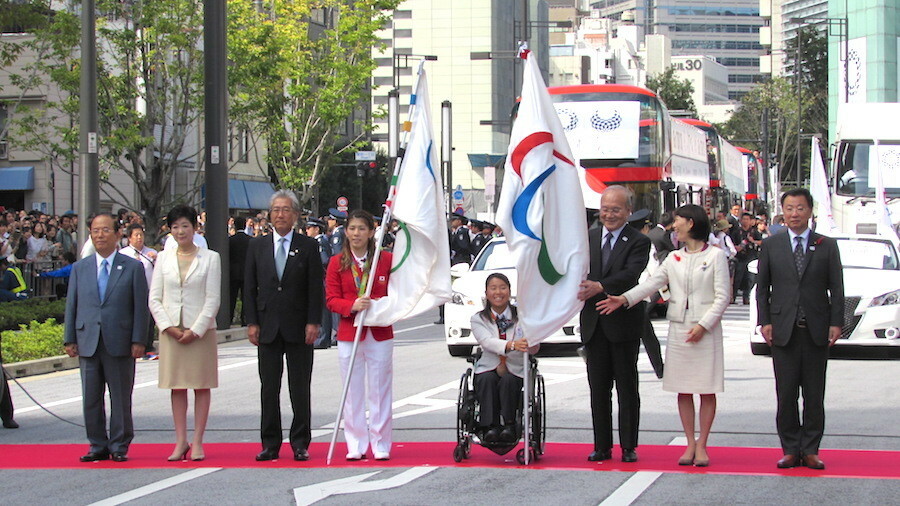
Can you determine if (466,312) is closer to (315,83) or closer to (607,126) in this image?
(607,126)

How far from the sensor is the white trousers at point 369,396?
374 inches

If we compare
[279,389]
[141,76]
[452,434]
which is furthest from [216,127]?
[279,389]

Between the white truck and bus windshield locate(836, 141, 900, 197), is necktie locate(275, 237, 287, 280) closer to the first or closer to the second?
the white truck

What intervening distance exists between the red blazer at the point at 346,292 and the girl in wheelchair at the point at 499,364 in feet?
2.28

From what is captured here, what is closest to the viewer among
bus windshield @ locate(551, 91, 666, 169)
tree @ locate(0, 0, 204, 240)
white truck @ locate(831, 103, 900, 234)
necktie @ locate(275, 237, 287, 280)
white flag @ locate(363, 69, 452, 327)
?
necktie @ locate(275, 237, 287, 280)

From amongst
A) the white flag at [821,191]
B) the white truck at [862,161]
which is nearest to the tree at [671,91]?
the white truck at [862,161]

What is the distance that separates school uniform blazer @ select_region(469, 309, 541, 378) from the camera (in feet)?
30.7

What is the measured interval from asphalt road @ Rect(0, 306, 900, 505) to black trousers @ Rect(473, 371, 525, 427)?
367 millimetres

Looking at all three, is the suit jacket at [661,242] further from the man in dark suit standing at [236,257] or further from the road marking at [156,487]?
the road marking at [156,487]

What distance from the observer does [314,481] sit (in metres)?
8.64

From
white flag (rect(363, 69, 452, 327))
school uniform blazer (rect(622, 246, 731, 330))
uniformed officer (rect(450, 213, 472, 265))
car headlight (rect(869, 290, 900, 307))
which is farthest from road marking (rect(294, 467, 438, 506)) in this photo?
uniformed officer (rect(450, 213, 472, 265))

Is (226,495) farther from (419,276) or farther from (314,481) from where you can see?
(419,276)

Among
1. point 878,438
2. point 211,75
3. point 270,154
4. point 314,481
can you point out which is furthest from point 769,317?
point 270,154

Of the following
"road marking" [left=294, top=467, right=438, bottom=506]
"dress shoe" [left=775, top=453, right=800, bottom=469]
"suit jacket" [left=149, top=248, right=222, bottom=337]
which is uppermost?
"suit jacket" [left=149, top=248, right=222, bottom=337]
